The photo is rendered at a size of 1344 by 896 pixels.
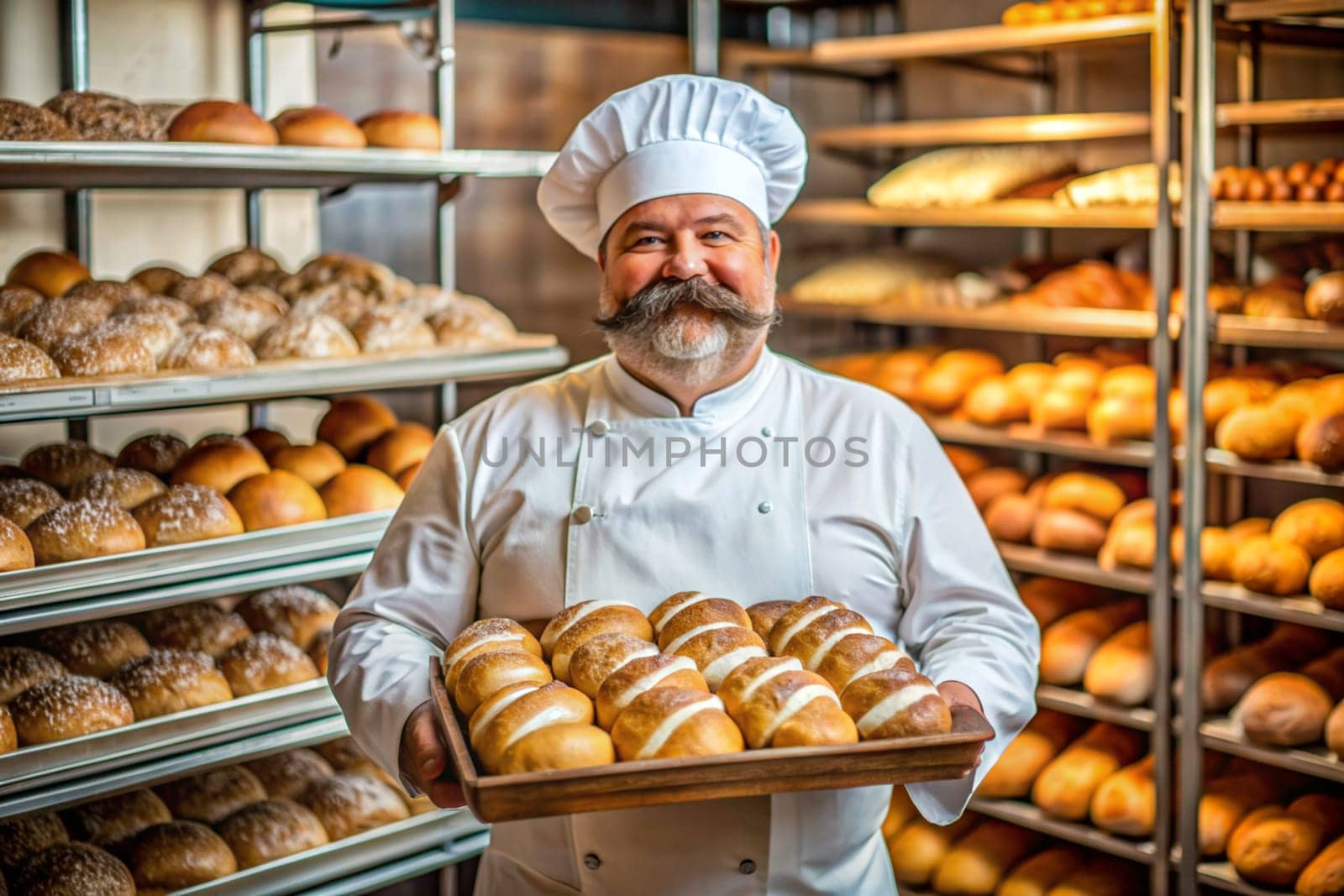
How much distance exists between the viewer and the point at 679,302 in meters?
1.88

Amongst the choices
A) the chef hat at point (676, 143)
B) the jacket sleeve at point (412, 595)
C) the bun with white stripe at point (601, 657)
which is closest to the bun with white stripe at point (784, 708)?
the bun with white stripe at point (601, 657)

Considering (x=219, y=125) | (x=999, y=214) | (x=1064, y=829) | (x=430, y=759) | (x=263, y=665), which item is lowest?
(x=1064, y=829)

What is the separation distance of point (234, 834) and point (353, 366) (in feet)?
3.01

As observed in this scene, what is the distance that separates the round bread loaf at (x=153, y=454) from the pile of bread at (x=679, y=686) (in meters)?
1.19

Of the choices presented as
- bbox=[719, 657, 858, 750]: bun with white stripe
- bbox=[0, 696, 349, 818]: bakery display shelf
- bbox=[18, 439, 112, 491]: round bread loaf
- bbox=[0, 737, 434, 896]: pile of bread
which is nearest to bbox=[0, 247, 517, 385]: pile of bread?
bbox=[18, 439, 112, 491]: round bread loaf

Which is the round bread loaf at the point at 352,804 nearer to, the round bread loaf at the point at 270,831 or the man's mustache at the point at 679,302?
the round bread loaf at the point at 270,831

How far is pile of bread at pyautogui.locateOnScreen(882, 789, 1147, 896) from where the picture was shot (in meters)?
3.15

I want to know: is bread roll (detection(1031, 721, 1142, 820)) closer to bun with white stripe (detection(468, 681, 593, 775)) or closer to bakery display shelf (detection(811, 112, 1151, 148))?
bakery display shelf (detection(811, 112, 1151, 148))

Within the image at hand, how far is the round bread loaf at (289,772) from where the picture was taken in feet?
8.85

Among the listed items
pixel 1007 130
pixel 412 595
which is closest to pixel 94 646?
pixel 412 595

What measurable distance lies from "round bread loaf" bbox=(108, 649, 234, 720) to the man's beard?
1.08 m

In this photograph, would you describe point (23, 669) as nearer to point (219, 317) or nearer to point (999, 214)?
point (219, 317)

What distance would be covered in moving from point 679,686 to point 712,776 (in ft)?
0.45

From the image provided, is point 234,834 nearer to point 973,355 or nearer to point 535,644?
point 535,644
